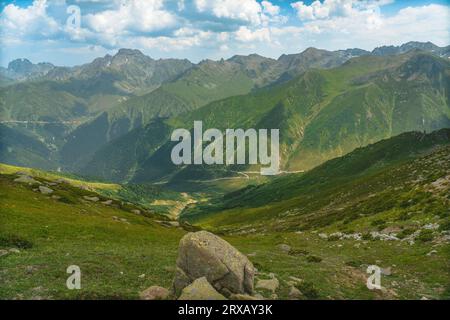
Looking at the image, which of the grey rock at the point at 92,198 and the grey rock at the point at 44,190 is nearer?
the grey rock at the point at 44,190

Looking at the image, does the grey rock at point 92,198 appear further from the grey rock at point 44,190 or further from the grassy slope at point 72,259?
the grassy slope at point 72,259

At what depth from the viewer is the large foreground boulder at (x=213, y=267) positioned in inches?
1041

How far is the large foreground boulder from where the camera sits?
2644cm

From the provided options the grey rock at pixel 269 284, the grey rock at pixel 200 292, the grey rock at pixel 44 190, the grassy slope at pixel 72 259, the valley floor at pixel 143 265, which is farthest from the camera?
the grey rock at pixel 44 190

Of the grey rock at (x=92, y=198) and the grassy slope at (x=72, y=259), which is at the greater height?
the grassy slope at (x=72, y=259)

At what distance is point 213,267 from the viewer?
87.3ft

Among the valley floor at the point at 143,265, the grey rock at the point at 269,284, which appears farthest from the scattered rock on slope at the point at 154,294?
the grey rock at the point at 269,284

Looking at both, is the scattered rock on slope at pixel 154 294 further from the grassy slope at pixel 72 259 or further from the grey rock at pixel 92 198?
the grey rock at pixel 92 198

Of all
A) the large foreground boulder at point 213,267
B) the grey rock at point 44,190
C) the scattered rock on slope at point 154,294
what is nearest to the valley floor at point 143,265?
the scattered rock on slope at point 154,294

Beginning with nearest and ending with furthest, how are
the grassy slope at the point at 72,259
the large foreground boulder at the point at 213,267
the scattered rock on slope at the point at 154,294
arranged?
the scattered rock on slope at the point at 154,294
the large foreground boulder at the point at 213,267
the grassy slope at the point at 72,259

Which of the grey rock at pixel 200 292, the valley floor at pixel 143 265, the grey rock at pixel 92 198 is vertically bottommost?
the grey rock at pixel 92 198

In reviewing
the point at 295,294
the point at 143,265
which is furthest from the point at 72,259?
the point at 295,294

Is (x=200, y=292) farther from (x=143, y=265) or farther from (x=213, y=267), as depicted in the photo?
(x=143, y=265)
